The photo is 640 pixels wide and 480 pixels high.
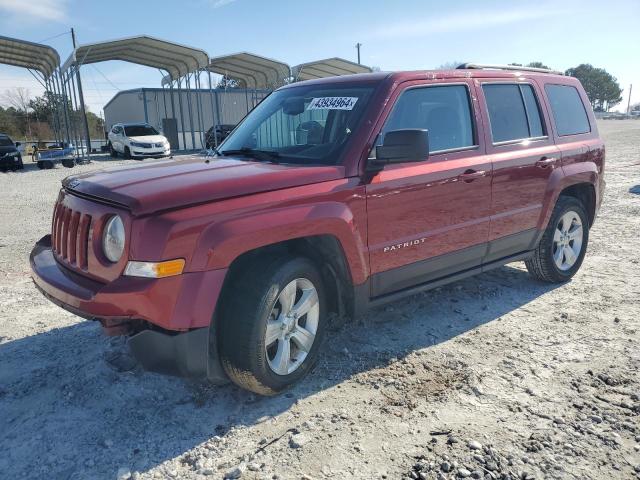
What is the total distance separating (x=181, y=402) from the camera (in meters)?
3.19

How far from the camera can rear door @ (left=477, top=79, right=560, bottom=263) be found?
14.3 feet

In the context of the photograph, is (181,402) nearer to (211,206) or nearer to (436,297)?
(211,206)

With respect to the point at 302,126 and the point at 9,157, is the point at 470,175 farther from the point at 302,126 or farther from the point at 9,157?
the point at 9,157

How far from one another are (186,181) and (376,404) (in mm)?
1755

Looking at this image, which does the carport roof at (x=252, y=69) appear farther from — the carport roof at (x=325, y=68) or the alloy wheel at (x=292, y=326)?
the alloy wheel at (x=292, y=326)

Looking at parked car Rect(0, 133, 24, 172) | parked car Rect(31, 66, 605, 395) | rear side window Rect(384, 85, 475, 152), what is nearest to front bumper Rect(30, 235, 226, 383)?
parked car Rect(31, 66, 605, 395)

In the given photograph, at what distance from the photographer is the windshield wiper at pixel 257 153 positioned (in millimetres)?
3697

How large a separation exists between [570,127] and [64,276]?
481cm

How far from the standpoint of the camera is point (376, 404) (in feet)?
10.3

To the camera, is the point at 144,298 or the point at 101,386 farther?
the point at 101,386

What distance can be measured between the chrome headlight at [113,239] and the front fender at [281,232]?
420 millimetres

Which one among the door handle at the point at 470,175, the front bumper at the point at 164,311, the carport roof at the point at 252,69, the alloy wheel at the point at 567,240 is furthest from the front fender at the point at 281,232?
the carport roof at the point at 252,69

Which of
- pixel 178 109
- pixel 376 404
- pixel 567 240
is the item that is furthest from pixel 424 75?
pixel 178 109

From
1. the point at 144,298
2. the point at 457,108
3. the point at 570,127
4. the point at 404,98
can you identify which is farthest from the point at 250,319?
the point at 570,127
